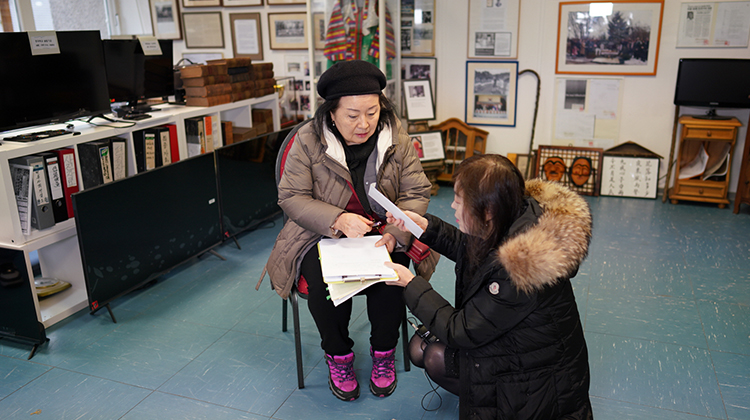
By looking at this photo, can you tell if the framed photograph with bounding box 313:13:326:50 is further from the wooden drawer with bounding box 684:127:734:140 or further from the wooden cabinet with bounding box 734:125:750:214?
the wooden cabinet with bounding box 734:125:750:214

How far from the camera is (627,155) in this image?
16.3 feet

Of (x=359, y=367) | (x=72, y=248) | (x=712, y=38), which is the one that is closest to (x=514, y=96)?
(x=712, y=38)

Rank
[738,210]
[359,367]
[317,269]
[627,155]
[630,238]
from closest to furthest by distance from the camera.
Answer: [317,269] → [359,367] → [630,238] → [738,210] → [627,155]

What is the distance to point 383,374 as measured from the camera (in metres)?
2.35

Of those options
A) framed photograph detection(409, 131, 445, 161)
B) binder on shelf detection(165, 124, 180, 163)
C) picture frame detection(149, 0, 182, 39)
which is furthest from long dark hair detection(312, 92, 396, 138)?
picture frame detection(149, 0, 182, 39)

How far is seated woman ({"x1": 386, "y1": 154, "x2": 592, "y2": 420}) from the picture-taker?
5.11ft

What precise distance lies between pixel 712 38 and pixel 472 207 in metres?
4.10

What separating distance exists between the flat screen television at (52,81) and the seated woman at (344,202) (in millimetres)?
1510

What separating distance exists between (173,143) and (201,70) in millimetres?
546

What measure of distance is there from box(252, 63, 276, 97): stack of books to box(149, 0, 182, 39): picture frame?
7.44 ft

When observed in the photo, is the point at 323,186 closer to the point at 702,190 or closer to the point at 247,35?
the point at 702,190

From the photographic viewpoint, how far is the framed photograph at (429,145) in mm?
5172

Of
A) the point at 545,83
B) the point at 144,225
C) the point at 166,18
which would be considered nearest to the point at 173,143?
the point at 144,225

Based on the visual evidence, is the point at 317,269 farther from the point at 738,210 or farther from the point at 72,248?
the point at 738,210
